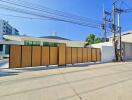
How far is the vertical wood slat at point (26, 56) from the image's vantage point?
15.8 m

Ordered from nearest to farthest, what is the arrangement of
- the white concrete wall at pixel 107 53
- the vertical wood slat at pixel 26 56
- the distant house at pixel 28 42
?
the vertical wood slat at pixel 26 56 < the white concrete wall at pixel 107 53 < the distant house at pixel 28 42

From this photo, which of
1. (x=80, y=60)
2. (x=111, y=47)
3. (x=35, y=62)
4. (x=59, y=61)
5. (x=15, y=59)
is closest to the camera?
(x=15, y=59)

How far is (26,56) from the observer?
52.3ft

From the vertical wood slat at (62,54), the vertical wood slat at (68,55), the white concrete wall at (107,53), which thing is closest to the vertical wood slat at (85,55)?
the vertical wood slat at (68,55)

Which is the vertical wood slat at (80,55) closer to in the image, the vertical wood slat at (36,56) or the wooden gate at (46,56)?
the wooden gate at (46,56)

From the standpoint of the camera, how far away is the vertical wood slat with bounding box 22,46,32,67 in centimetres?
1575

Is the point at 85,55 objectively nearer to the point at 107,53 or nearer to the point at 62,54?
the point at 62,54

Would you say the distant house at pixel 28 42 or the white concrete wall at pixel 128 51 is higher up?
the distant house at pixel 28 42

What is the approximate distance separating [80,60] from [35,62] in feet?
23.1

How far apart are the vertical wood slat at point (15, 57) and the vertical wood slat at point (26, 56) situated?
0.44 meters

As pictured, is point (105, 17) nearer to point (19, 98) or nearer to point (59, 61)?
point (59, 61)

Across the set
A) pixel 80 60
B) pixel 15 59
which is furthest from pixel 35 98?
pixel 80 60

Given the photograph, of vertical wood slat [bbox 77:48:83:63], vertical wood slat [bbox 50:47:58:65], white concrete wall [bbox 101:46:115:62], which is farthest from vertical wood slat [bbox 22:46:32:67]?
white concrete wall [bbox 101:46:115:62]

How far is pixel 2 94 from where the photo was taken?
6.72 m
